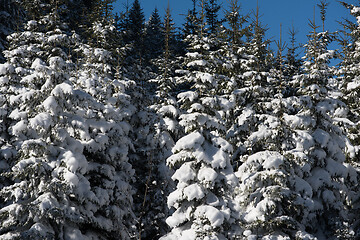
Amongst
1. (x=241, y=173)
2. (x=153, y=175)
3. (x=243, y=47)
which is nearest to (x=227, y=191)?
(x=241, y=173)

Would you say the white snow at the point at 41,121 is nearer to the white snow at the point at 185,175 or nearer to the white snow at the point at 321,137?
the white snow at the point at 185,175

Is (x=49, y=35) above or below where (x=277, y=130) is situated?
above

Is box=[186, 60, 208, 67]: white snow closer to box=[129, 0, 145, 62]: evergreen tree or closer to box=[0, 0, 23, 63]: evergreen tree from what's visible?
box=[0, 0, 23, 63]: evergreen tree

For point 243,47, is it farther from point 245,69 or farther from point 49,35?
point 49,35

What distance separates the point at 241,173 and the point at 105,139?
6683 mm

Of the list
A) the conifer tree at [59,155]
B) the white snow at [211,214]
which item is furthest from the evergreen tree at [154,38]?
the white snow at [211,214]

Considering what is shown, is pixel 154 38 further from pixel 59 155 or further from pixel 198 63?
pixel 59 155

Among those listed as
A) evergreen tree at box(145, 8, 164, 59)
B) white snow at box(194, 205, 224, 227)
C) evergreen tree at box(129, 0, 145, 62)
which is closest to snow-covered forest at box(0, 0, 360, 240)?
white snow at box(194, 205, 224, 227)

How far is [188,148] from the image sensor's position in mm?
13859

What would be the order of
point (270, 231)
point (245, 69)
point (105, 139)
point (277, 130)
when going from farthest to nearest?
point (245, 69)
point (105, 139)
point (277, 130)
point (270, 231)

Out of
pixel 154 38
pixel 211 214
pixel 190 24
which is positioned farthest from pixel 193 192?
pixel 154 38

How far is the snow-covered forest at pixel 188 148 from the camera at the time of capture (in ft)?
41.3

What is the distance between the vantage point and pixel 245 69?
20891 millimetres

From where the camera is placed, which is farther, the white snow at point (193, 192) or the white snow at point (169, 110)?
the white snow at point (169, 110)
